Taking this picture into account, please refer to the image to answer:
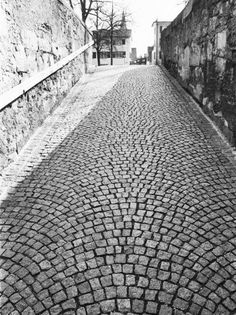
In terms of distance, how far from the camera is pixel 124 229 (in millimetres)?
3123

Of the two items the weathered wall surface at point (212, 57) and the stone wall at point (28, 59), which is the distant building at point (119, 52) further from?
the stone wall at point (28, 59)

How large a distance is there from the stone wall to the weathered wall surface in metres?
3.57

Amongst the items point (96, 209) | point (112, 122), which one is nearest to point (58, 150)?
point (112, 122)

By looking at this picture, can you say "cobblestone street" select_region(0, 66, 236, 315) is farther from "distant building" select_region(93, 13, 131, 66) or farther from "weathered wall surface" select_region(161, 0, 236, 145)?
"distant building" select_region(93, 13, 131, 66)

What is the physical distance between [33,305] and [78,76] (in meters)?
10.0

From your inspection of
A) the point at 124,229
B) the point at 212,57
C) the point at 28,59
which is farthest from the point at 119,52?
the point at 124,229

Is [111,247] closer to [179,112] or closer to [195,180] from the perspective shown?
[195,180]

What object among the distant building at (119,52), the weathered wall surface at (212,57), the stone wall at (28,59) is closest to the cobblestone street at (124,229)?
the weathered wall surface at (212,57)

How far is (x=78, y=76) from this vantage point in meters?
11.3

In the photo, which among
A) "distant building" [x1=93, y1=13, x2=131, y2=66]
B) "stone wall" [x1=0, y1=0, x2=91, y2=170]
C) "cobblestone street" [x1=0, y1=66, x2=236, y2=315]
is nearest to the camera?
"cobblestone street" [x1=0, y1=66, x2=236, y2=315]

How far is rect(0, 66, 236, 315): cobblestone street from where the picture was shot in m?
2.37

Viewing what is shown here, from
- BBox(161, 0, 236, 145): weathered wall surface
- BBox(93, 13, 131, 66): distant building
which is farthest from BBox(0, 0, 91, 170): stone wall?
BBox(93, 13, 131, 66): distant building

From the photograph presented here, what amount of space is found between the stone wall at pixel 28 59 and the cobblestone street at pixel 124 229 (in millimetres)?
719

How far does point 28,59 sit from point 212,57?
363 centimetres
